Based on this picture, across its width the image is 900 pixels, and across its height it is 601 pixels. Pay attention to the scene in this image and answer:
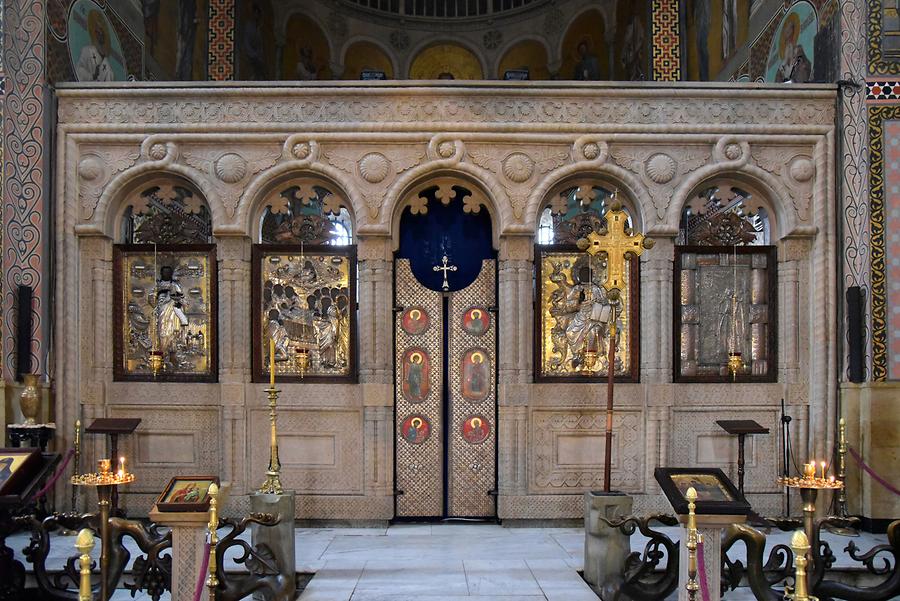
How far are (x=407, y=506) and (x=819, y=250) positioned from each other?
5.13 metres

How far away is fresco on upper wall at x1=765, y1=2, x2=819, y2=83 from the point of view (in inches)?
379

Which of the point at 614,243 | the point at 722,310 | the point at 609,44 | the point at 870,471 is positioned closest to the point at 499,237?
the point at 614,243

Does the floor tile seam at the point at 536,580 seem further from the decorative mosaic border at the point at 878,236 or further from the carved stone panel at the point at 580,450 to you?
the decorative mosaic border at the point at 878,236

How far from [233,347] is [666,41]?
784 centimetres

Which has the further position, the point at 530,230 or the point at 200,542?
the point at 530,230

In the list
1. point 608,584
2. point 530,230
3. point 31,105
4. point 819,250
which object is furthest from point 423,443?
point 31,105

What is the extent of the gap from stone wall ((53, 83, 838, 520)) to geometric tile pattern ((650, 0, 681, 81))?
11.8ft

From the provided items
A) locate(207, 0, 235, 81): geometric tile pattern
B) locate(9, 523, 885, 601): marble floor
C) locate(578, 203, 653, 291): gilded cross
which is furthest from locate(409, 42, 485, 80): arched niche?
locate(9, 523, 885, 601): marble floor

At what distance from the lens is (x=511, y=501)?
9.02 metres

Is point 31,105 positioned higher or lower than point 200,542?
higher

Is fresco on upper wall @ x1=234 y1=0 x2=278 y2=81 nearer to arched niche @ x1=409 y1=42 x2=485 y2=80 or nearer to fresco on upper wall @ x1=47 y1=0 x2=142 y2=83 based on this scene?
fresco on upper wall @ x1=47 y1=0 x2=142 y2=83

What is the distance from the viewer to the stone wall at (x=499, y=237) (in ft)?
29.7

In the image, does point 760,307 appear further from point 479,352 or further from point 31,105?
point 31,105

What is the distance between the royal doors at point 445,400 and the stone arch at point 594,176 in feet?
3.00
